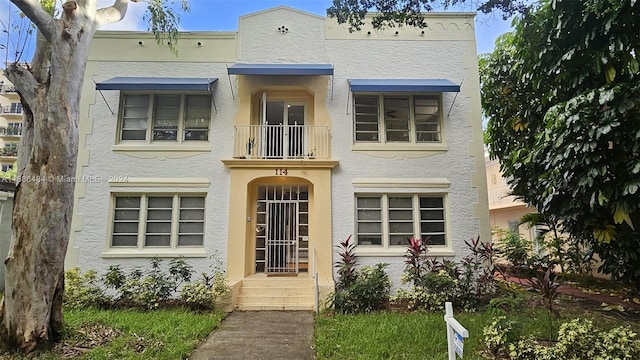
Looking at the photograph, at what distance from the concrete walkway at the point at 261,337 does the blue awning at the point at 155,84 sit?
6085 mm

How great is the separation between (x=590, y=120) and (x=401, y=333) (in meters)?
4.97

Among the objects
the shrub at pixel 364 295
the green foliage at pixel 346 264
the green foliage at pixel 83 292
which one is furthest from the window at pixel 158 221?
the shrub at pixel 364 295

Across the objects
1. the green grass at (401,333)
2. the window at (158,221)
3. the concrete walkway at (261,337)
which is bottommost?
the concrete walkway at (261,337)

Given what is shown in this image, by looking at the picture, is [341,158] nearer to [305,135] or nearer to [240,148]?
[305,135]

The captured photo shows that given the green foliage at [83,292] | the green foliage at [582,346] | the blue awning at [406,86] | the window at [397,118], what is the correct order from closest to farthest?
1. the green foliage at [582,346]
2. the green foliage at [83,292]
3. the blue awning at [406,86]
4. the window at [397,118]

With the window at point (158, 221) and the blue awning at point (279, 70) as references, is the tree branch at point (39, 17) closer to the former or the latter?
the blue awning at point (279, 70)

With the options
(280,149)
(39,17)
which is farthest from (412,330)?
(39,17)

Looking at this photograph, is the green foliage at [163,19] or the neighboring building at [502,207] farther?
the neighboring building at [502,207]

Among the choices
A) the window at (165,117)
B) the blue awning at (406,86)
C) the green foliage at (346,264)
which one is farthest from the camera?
the window at (165,117)

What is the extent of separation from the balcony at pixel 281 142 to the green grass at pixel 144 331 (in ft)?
14.5

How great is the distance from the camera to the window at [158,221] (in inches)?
371

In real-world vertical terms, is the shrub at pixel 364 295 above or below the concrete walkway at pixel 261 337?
above

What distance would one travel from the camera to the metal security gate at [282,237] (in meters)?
→ 9.62

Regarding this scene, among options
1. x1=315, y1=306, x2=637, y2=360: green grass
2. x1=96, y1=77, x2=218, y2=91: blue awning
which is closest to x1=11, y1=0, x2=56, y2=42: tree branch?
x1=96, y1=77, x2=218, y2=91: blue awning
